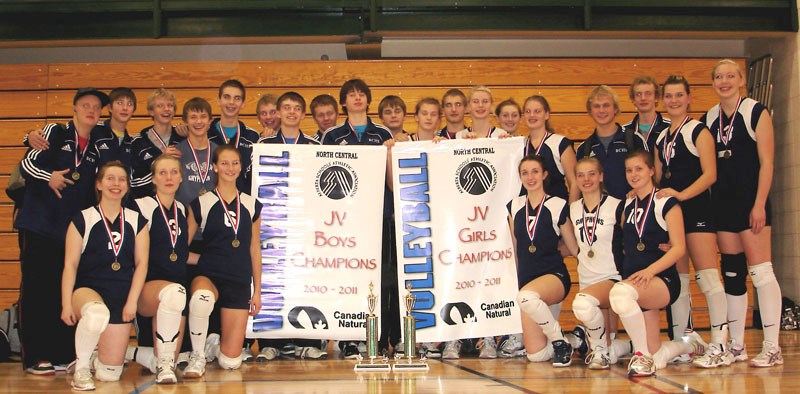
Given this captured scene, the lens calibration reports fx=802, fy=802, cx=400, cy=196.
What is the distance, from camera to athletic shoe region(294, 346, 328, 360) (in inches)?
241

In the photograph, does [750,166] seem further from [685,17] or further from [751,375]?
[685,17]

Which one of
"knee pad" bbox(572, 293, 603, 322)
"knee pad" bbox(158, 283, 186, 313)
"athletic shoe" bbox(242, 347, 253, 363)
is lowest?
"athletic shoe" bbox(242, 347, 253, 363)

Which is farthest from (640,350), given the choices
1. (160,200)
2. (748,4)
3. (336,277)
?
(748,4)

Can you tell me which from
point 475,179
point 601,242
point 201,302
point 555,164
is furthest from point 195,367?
point 555,164

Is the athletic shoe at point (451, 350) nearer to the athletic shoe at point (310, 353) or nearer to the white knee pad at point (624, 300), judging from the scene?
the athletic shoe at point (310, 353)

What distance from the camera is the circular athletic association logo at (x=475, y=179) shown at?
20.2ft

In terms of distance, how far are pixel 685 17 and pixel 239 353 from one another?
6.50 meters

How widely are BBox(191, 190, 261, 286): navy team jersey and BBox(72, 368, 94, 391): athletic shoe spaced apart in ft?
3.76

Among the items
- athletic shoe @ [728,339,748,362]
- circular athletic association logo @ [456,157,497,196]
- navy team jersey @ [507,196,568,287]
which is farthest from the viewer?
circular athletic association logo @ [456,157,497,196]

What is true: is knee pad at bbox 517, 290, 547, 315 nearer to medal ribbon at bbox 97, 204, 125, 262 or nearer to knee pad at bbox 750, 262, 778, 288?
knee pad at bbox 750, 262, 778, 288

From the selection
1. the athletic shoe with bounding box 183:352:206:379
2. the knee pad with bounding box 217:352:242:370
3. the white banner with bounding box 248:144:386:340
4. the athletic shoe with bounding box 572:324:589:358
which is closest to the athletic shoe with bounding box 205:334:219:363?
the white banner with bounding box 248:144:386:340

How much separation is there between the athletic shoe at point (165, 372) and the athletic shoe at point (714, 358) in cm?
328

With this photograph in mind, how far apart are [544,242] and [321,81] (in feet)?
15.2

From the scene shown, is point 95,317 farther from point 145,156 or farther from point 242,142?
point 242,142
